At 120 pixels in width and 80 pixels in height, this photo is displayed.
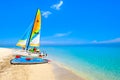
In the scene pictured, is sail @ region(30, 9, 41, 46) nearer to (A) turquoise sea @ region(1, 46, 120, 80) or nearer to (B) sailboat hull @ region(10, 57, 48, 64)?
(A) turquoise sea @ region(1, 46, 120, 80)

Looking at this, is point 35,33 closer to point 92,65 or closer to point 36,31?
point 36,31

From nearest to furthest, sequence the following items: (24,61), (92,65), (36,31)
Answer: (24,61), (92,65), (36,31)

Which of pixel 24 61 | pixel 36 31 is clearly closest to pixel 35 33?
pixel 36 31

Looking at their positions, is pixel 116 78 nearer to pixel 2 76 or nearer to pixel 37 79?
pixel 37 79

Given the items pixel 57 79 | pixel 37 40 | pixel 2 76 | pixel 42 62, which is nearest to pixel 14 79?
pixel 2 76

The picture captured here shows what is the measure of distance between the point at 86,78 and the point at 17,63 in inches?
322

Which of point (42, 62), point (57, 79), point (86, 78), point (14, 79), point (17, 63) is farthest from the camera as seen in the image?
point (42, 62)

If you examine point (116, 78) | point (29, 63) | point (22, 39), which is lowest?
point (116, 78)

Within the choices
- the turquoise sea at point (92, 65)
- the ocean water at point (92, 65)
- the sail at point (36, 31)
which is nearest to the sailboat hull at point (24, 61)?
the turquoise sea at point (92, 65)

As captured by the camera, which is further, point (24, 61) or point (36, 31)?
point (36, 31)

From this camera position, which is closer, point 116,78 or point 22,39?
point 116,78

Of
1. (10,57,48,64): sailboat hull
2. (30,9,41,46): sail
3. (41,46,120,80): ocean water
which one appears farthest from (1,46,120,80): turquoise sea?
(30,9,41,46): sail

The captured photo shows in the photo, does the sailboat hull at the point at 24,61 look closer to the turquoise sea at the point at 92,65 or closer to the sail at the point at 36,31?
the turquoise sea at the point at 92,65

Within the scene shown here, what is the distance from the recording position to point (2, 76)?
1455 centimetres
